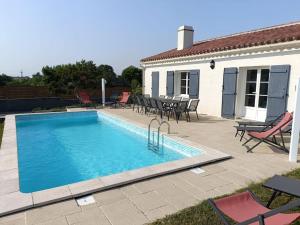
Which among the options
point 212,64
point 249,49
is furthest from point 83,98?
point 249,49

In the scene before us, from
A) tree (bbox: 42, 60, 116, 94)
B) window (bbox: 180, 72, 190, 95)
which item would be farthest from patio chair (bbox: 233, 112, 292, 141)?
tree (bbox: 42, 60, 116, 94)

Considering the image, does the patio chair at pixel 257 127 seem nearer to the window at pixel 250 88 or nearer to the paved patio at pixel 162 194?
the paved patio at pixel 162 194

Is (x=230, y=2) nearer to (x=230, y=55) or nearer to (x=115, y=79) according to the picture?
(x=230, y=55)

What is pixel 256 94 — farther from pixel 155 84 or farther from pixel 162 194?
pixel 162 194

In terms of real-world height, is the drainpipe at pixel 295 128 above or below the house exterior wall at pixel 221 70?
below

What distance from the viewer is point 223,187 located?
397cm

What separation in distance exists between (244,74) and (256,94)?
1012 mm

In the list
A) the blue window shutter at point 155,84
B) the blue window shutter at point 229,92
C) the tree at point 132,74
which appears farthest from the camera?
the tree at point 132,74

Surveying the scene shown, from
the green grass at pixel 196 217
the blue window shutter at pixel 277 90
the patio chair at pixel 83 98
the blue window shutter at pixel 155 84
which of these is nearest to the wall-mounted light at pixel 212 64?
the blue window shutter at pixel 277 90

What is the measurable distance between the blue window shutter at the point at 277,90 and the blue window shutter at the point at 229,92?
165 cm

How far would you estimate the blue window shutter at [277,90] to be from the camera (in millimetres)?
8117

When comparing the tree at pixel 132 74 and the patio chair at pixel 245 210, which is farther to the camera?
the tree at pixel 132 74

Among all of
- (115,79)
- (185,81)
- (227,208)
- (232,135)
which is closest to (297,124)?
(232,135)

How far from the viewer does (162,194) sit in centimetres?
371
